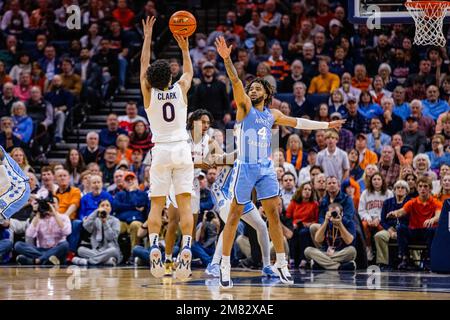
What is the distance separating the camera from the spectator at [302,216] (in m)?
13.9

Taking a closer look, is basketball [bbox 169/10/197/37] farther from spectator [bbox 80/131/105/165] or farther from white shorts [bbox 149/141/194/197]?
spectator [bbox 80/131/105/165]

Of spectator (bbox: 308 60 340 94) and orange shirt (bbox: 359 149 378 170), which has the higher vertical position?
spectator (bbox: 308 60 340 94)

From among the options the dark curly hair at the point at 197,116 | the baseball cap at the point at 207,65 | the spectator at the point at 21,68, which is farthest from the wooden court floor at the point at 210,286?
A: the spectator at the point at 21,68

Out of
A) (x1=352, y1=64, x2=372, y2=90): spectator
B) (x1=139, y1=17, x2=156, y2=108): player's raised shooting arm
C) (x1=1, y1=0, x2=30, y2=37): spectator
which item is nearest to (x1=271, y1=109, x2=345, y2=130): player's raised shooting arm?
(x1=139, y1=17, x2=156, y2=108): player's raised shooting arm

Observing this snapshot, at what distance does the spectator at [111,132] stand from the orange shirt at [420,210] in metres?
5.69

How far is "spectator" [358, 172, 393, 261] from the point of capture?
14.2m

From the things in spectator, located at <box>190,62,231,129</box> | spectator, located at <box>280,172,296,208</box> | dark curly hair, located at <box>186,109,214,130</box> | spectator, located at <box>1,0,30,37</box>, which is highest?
spectator, located at <box>1,0,30,37</box>

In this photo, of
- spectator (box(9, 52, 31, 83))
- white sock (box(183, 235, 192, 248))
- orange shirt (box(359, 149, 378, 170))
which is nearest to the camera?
white sock (box(183, 235, 192, 248))

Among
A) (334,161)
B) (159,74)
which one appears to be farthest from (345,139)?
(159,74)

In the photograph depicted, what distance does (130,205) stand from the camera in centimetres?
1496

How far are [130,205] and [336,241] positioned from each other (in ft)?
11.2

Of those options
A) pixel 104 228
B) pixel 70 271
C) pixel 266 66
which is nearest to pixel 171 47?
pixel 266 66

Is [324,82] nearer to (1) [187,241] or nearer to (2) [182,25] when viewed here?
(2) [182,25]

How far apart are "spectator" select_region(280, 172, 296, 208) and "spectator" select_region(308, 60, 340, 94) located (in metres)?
3.05
